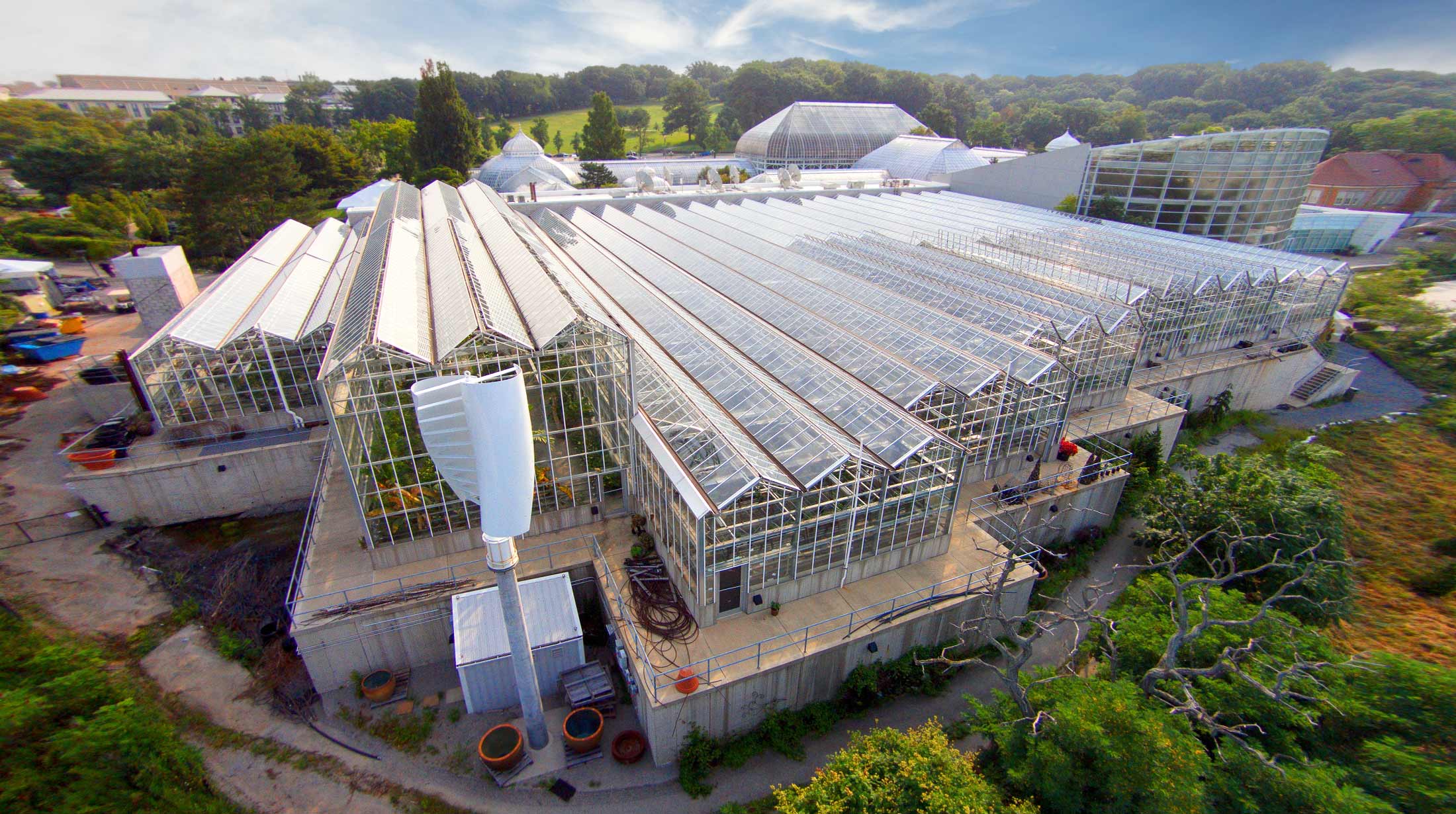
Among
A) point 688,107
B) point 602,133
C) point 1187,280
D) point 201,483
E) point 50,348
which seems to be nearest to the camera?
point 201,483

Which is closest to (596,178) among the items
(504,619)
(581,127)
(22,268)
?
Answer: (22,268)

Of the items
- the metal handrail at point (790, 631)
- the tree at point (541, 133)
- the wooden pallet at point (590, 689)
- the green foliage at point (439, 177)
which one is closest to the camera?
the metal handrail at point (790, 631)

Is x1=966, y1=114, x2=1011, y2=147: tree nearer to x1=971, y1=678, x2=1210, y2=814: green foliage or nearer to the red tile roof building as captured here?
the red tile roof building

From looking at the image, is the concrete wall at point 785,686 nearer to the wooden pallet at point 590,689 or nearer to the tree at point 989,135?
the wooden pallet at point 590,689

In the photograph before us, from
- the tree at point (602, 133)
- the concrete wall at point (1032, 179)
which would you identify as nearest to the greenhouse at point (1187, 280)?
the concrete wall at point (1032, 179)

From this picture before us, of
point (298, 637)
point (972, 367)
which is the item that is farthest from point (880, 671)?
point (298, 637)

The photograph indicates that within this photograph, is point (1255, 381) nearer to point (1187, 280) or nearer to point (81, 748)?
point (1187, 280)

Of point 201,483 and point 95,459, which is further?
point 201,483
